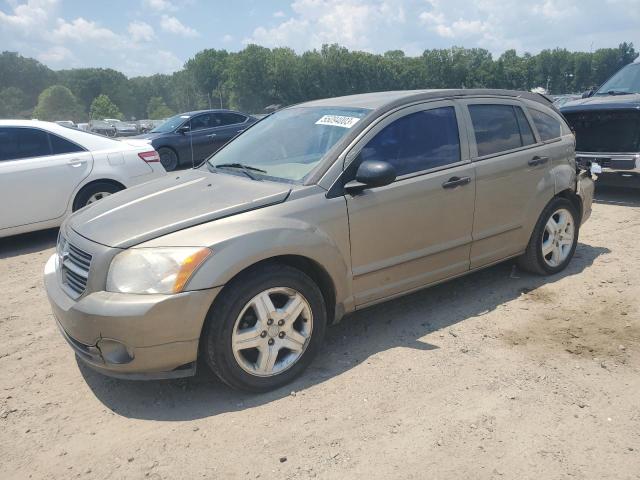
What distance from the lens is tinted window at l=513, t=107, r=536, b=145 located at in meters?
4.57

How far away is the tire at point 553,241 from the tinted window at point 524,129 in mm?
586

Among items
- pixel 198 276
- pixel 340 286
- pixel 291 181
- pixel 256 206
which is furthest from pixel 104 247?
pixel 340 286

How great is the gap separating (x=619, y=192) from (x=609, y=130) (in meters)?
1.20

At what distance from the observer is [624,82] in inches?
358

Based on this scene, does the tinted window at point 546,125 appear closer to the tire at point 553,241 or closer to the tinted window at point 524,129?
the tinted window at point 524,129

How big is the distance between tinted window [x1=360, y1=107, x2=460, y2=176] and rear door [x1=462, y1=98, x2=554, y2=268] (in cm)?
22

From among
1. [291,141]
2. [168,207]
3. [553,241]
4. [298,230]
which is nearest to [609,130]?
[553,241]

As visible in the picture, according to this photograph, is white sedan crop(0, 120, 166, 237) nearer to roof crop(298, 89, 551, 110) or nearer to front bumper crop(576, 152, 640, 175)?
roof crop(298, 89, 551, 110)

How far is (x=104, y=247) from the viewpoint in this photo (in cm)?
296

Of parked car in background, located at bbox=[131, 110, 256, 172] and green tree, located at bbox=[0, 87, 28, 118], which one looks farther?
green tree, located at bbox=[0, 87, 28, 118]

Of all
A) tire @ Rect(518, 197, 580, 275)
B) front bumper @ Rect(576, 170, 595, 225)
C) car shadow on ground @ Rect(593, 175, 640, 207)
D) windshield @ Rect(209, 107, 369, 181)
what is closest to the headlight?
windshield @ Rect(209, 107, 369, 181)

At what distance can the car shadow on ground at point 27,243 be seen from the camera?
6.46m

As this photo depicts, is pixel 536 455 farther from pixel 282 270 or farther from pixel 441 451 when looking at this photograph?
pixel 282 270

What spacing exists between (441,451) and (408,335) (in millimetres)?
1277
